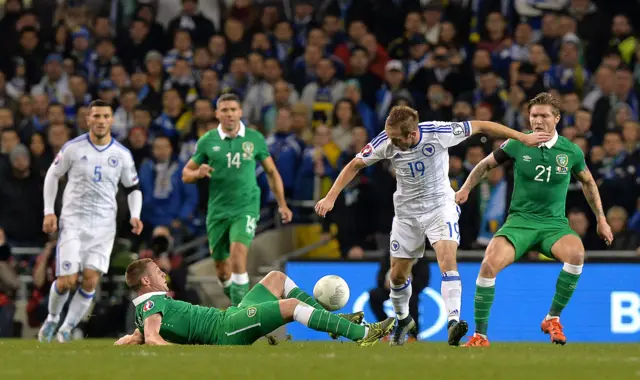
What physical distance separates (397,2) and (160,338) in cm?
1242

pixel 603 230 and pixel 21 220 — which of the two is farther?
pixel 21 220

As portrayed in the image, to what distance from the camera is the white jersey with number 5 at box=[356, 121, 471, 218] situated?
12758 millimetres

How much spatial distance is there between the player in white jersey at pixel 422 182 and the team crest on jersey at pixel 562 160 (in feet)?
1.30

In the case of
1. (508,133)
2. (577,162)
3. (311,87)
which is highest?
(311,87)

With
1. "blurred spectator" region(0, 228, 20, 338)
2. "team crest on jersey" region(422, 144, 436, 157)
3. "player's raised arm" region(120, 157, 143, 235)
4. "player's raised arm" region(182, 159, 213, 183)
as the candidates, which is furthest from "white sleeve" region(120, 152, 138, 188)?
"team crest on jersey" region(422, 144, 436, 157)

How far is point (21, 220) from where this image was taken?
19.6 m

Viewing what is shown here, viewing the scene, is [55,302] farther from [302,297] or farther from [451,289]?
[451,289]

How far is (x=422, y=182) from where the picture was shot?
1290cm

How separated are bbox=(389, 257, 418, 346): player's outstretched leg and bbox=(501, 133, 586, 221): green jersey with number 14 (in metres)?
1.26

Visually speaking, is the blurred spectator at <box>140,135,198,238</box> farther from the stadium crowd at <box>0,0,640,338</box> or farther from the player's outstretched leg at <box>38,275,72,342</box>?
the player's outstretched leg at <box>38,275,72,342</box>

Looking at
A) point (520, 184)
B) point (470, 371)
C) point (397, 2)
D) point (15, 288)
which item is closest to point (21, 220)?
point (15, 288)

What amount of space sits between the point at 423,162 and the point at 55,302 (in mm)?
4576

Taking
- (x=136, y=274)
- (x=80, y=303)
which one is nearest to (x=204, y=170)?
(x=80, y=303)

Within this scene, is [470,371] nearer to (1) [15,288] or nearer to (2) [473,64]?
(1) [15,288]
